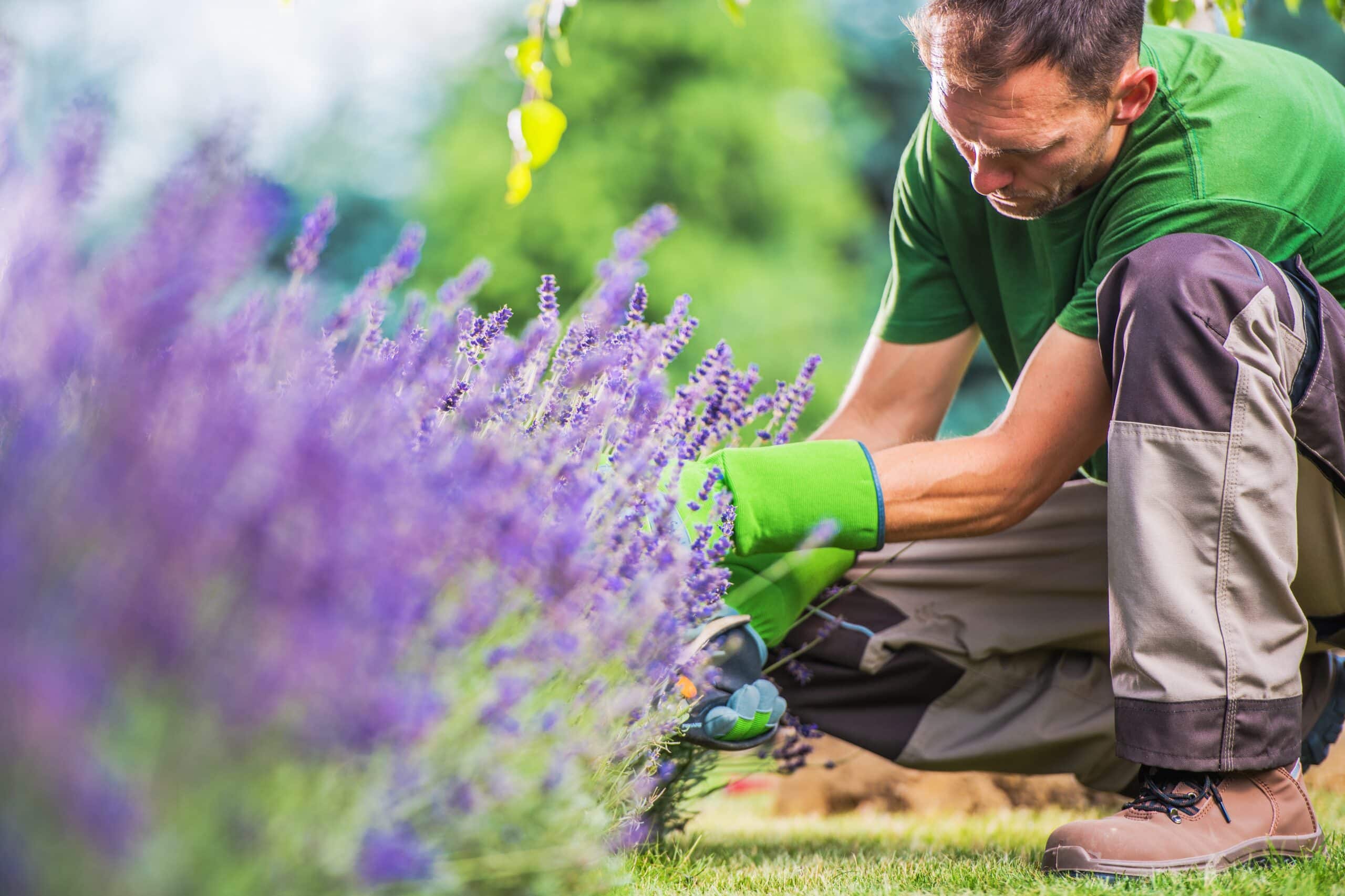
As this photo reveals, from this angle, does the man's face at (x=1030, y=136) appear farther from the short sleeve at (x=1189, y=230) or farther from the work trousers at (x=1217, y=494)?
the work trousers at (x=1217, y=494)

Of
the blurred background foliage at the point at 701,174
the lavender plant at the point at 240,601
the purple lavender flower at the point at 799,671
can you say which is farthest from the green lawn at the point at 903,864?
the blurred background foliage at the point at 701,174

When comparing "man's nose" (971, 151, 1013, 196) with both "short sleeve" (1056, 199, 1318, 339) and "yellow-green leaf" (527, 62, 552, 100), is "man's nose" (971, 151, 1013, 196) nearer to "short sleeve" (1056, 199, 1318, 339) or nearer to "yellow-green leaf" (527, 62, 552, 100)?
"short sleeve" (1056, 199, 1318, 339)

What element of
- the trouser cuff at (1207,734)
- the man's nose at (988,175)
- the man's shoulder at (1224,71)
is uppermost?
the man's shoulder at (1224,71)

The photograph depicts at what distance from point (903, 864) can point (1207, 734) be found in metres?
0.46

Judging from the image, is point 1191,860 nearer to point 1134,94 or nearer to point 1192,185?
point 1192,185

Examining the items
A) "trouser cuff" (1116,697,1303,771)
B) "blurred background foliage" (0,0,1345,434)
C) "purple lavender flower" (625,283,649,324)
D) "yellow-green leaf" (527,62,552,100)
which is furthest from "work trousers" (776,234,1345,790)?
"blurred background foliage" (0,0,1345,434)

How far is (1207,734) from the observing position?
154cm

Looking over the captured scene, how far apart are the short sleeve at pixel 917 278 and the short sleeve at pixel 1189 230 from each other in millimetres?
555

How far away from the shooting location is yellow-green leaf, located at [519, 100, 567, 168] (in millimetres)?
1815

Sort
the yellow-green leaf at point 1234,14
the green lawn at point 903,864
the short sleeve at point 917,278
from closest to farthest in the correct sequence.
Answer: the green lawn at point 903,864
the short sleeve at point 917,278
the yellow-green leaf at point 1234,14

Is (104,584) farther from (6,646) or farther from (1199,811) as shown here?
(1199,811)

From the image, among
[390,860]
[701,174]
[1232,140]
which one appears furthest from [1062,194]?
[701,174]

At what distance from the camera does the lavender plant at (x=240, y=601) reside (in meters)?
0.61

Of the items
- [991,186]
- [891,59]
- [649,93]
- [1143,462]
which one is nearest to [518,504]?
[1143,462]
